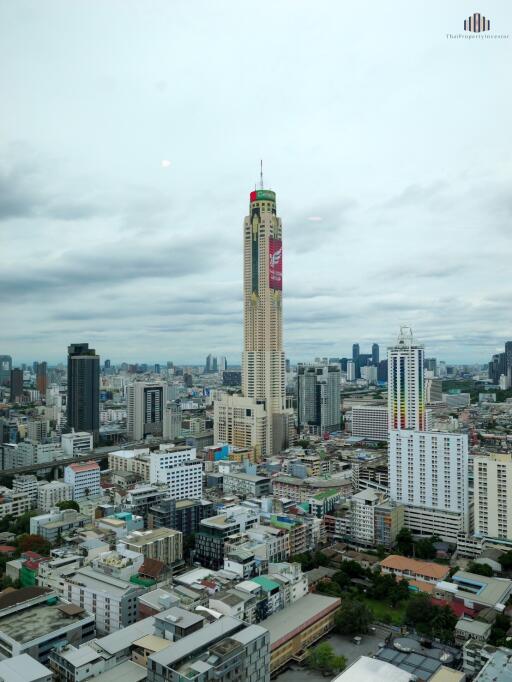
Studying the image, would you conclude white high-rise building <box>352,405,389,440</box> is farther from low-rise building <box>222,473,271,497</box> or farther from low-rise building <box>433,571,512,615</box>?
low-rise building <box>433,571,512,615</box>

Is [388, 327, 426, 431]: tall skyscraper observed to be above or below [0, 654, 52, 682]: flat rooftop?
above

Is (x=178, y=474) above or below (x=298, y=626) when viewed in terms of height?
above

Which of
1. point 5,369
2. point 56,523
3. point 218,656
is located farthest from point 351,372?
point 218,656

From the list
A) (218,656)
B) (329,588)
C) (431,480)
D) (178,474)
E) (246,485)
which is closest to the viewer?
(218,656)

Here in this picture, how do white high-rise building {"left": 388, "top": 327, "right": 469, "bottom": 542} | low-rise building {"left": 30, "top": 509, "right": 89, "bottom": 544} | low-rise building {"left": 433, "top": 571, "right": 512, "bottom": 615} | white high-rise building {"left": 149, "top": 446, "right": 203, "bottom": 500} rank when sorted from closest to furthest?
low-rise building {"left": 433, "top": 571, "right": 512, "bottom": 615} → low-rise building {"left": 30, "top": 509, "right": 89, "bottom": 544} → white high-rise building {"left": 388, "top": 327, "right": 469, "bottom": 542} → white high-rise building {"left": 149, "top": 446, "right": 203, "bottom": 500}

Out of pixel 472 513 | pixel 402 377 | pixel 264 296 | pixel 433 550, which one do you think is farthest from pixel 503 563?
pixel 264 296

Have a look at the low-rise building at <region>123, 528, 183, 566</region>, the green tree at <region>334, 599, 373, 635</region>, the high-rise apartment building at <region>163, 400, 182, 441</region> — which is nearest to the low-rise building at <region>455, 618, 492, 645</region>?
the green tree at <region>334, 599, 373, 635</region>

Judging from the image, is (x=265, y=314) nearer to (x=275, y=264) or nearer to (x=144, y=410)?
(x=275, y=264)
